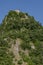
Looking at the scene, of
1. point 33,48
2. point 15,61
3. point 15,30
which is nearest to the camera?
point 15,61

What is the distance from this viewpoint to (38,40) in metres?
46.0

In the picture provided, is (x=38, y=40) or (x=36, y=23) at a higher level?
(x=36, y=23)

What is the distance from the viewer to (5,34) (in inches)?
1793

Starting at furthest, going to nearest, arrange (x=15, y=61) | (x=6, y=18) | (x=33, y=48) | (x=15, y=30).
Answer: (x=6, y=18) < (x=15, y=30) < (x=33, y=48) < (x=15, y=61)

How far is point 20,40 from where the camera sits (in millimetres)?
44750

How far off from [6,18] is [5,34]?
568 cm

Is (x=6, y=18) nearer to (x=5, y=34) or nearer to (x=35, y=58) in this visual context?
(x=5, y=34)

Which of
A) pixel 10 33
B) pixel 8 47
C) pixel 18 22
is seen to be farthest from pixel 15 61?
pixel 18 22

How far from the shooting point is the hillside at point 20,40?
41812 mm

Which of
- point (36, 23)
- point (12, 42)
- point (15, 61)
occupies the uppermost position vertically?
point (36, 23)

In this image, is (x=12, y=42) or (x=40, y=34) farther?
(x=40, y=34)

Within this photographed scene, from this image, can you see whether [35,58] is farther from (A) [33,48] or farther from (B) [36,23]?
(B) [36,23]

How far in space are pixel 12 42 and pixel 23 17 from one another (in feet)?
25.4

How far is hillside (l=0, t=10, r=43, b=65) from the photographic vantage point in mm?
41812
